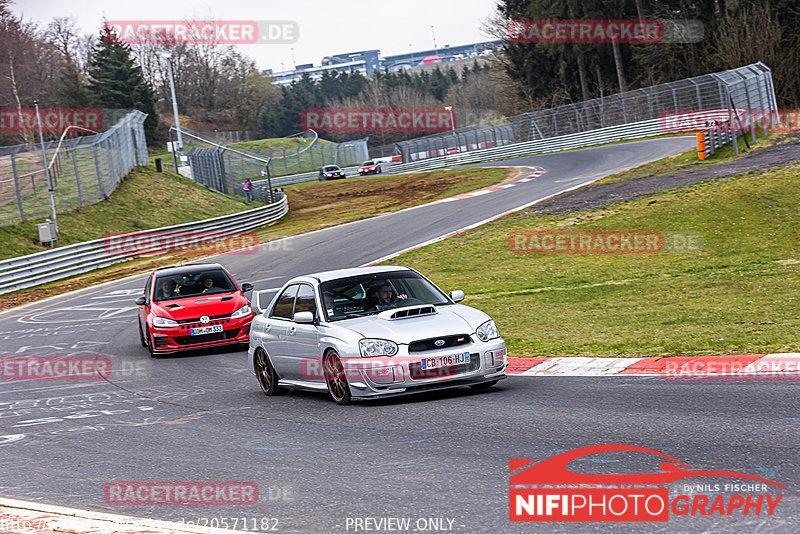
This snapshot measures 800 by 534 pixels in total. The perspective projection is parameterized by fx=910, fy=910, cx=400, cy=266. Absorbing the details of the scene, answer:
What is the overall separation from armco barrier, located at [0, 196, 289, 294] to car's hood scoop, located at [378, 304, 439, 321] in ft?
74.9

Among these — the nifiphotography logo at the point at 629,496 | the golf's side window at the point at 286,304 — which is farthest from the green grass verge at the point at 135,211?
the nifiphotography logo at the point at 629,496

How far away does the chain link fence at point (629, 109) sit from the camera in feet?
144

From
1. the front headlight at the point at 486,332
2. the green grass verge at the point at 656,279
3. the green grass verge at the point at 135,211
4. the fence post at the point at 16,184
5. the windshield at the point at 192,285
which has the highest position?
the fence post at the point at 16,184

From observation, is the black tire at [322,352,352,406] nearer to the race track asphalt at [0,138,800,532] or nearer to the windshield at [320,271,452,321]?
the race track asphalt at [0,138,800,532]

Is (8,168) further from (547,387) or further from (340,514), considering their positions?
(340,514)

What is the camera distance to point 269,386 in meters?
10.9

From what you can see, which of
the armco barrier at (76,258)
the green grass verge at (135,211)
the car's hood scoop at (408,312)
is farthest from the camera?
the green grass verge at (135,211)

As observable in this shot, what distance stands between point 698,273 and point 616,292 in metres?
2.06

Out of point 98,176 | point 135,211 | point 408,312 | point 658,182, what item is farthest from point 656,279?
point 135,211

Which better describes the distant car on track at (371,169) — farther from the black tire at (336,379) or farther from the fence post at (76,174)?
the black tire at (336,379)

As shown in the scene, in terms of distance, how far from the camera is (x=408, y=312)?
9.62m

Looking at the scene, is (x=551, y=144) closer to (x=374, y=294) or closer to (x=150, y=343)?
(x=150, y=343)

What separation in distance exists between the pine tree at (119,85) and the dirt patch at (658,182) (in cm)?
7011

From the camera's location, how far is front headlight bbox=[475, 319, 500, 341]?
30.3 ft
